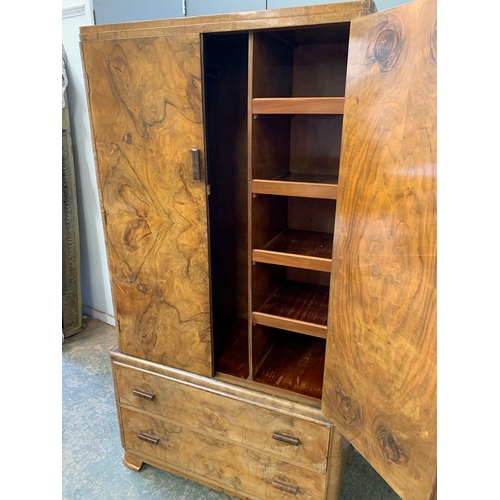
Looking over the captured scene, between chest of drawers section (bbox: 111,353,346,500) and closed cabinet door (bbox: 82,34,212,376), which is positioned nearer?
closed cabinet door (bbox: 82,34,212,376)

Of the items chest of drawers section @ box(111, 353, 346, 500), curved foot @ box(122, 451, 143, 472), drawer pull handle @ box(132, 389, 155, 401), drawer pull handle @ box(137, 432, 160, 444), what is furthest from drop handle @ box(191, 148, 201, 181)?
curved foot @ box(122, 451, 143, 472)

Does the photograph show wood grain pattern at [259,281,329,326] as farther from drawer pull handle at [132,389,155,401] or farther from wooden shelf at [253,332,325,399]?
drawer pull handle at [132,389,155,401]

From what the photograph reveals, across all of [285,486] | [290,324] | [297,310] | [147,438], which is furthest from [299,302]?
[147,438]

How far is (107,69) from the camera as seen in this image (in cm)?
110

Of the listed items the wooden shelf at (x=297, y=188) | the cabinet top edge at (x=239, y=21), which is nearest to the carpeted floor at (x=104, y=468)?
the wooden shelf at (x=297, y=188)

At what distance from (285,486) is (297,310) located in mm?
606

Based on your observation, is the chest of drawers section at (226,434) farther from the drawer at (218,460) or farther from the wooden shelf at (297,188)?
the wooden shelf at (297,188)

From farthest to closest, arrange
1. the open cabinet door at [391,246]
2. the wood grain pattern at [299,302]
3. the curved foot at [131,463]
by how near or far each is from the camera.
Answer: the curved foot at [131,463], the wood grain pattern at [299,302], the open cabinet door at [391,246]

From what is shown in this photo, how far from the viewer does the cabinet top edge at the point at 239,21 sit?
856mm

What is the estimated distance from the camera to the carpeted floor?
1486mm

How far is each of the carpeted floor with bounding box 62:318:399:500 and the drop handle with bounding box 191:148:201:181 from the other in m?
1.27
